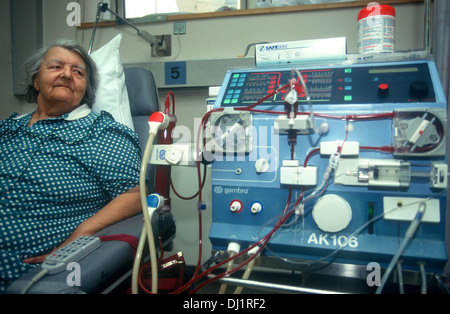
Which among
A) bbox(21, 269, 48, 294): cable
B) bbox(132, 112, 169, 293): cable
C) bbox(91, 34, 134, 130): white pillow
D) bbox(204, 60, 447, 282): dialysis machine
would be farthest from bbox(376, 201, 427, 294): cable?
bbox(91, 34, 134, 130): white pillow

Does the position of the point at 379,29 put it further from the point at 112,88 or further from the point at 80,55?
the point at 80,55

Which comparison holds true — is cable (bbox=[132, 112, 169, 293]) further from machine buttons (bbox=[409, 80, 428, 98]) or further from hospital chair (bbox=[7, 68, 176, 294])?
machine buttons (bbox=[409, 80, 428, 98])

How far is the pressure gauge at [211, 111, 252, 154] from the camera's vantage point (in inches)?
29.2

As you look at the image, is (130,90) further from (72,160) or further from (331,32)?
(331,32)

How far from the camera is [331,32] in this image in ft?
5.22

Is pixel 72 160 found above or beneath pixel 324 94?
beneath

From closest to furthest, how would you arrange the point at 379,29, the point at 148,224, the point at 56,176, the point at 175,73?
the point at 148,224 → the point at 379,29 → the point at 56,176 → the point at 175,73

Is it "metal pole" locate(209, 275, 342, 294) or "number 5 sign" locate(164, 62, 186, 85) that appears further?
"number 5 sign" locate(164, 62, 186, 85)

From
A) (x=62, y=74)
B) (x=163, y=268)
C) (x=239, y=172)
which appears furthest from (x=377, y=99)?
(x=62, y=74)

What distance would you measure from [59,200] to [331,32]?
1.55m

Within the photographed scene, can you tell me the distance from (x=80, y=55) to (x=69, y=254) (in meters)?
0.93

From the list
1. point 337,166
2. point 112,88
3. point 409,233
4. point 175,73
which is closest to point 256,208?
point 337,166

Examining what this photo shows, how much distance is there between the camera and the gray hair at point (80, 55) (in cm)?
125

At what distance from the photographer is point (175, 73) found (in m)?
1.72
